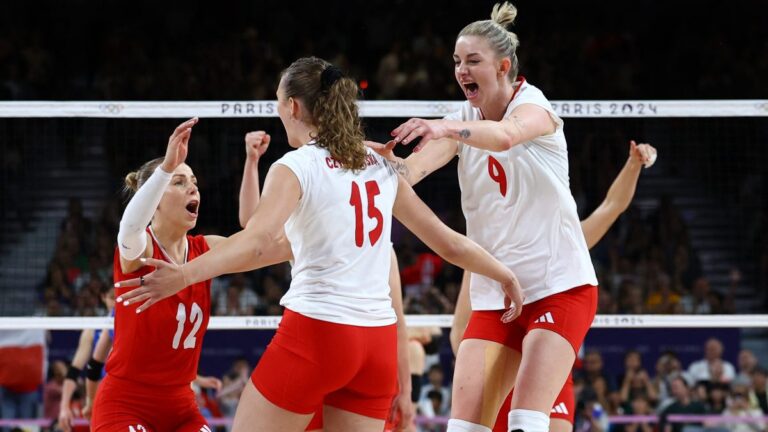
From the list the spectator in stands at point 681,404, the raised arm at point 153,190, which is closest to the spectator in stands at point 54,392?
the spectator in stands at point 681,404

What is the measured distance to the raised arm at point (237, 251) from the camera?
3752 mm

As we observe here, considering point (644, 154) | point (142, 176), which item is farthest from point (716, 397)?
point (142, 176)

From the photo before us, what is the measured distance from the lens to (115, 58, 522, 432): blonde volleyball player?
386cm

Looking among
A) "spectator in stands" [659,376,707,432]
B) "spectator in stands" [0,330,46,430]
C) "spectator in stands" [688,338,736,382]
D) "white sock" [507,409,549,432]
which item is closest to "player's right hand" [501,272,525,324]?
"white sock" [507,409,549,432]

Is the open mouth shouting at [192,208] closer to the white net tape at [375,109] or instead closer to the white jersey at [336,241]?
the white jersey at [336,241]

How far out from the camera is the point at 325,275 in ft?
13.0

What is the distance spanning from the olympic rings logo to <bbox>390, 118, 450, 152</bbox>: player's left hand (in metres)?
3.44

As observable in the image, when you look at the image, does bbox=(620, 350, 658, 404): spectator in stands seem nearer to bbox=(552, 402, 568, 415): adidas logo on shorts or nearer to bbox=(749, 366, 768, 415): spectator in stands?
bbox=(749, 366, 768, 415): spectator in stands

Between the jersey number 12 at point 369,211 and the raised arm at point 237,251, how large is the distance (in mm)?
226

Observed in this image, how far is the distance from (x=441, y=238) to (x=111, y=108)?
358 centimetres

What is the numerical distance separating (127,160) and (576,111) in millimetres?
7703

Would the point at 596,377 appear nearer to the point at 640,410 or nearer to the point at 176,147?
the point at 640,410

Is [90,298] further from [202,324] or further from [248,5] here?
[248,5]

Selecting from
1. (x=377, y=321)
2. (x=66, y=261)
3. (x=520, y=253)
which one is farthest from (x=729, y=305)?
(x=377, y=321)
